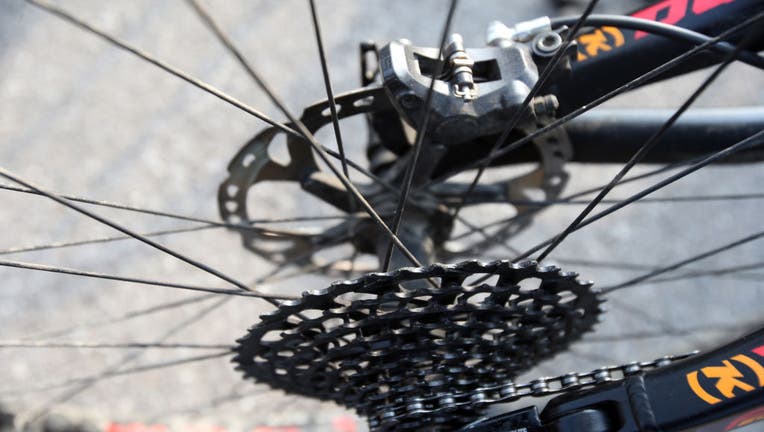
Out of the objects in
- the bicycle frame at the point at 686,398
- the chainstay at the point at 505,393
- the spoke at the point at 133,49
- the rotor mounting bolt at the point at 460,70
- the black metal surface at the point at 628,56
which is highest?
the black metal surface at the point at 628,56

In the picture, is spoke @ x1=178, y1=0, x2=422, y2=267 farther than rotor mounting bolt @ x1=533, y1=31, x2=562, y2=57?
No

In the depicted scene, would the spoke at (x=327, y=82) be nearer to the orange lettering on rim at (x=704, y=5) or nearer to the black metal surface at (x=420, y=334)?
the black metal surface at (x=420, y=334)

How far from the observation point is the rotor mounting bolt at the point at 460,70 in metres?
0.53

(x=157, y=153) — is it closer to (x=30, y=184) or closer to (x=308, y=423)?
(x=308, y=423)

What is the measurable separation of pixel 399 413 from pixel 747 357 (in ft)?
0.70

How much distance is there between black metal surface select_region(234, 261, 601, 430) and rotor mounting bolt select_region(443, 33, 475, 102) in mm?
115

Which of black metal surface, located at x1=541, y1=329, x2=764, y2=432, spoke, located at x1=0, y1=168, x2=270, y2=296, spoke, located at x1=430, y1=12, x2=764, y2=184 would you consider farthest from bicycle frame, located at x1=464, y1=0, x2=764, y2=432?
spoke, located at x1=0, y1=168, x2=270, y2=296

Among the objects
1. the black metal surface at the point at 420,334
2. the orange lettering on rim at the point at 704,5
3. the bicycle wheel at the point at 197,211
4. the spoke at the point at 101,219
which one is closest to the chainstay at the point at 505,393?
the black metal surface at the point at 420,334

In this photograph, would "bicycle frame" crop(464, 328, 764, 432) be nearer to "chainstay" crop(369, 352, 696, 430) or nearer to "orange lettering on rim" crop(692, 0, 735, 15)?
"chainstay" crop(369, 352, 696, 430)

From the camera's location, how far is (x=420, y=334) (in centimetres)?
52

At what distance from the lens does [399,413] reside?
547 millimetres

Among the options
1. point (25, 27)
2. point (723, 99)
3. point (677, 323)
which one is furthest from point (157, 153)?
point (723, 99)

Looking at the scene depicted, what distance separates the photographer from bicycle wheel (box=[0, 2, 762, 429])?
1151 mm

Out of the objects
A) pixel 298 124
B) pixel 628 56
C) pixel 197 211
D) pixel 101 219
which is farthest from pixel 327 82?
pixel 197 211
